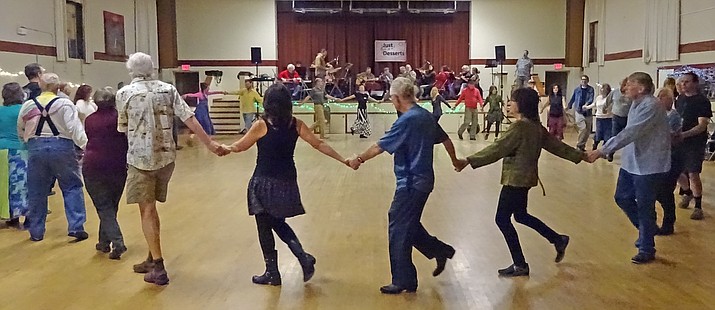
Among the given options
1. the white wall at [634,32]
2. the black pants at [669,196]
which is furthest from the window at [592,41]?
the black pants at [669,196]

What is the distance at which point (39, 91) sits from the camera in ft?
21.3

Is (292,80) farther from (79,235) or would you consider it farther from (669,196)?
(669,196)

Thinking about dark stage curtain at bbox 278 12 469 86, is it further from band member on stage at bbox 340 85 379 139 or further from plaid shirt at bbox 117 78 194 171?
plaid shirt at bbox 117 78 194 171

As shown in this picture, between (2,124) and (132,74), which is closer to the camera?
(132,74)

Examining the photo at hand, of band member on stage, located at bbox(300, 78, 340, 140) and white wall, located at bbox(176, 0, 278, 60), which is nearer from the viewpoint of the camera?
band member on stage, located at bbox(300, 78, 340, 140)

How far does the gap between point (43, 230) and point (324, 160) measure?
21.8ft

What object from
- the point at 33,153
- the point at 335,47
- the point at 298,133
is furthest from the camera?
the point at 335,47

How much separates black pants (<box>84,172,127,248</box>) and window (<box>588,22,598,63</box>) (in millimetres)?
17744

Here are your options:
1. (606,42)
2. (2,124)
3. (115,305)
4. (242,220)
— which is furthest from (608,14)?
(115,305)

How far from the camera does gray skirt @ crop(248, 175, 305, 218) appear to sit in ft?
14.3

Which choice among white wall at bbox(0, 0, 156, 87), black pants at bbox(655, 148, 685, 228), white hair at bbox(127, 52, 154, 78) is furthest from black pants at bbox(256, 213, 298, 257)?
white wall at bbox(0, 0, 156, 87)

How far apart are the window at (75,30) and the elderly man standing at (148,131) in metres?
12.4

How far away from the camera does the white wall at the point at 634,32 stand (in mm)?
14438

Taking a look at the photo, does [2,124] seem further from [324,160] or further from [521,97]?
[324,160]
